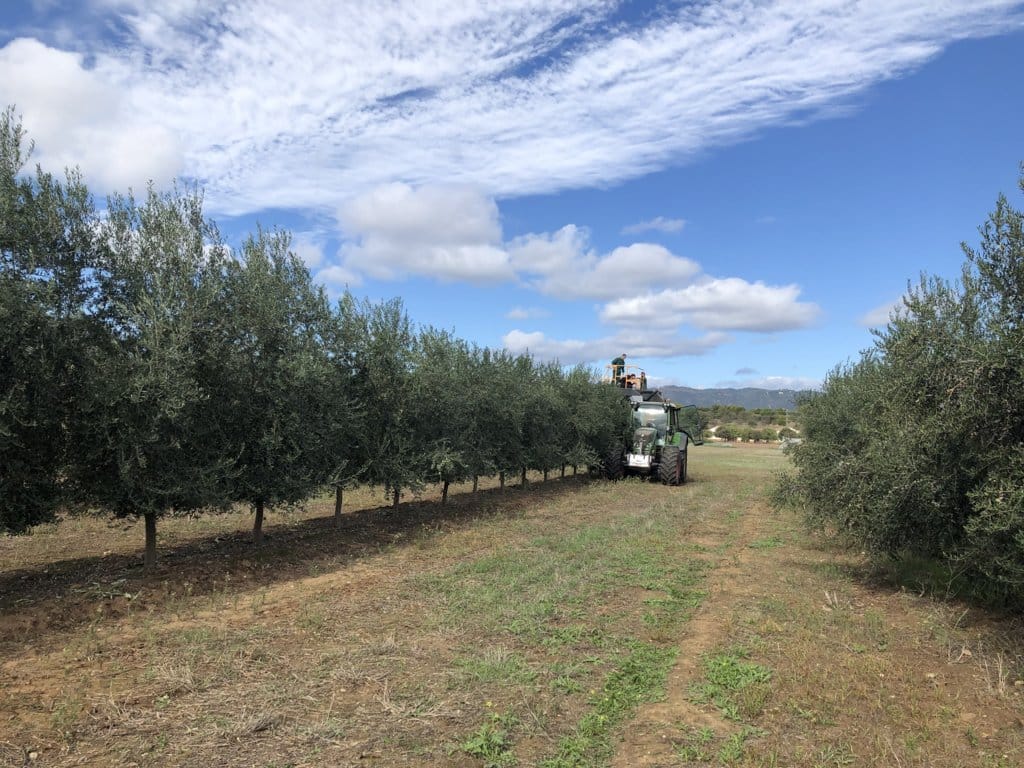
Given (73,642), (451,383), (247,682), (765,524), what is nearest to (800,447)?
(765,524)

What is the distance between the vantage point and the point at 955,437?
682 centimetres

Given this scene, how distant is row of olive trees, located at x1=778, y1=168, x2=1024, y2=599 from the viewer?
6176mm

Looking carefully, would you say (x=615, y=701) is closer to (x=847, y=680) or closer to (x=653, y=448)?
(x=847, y=680)

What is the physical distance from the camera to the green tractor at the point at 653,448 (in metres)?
23.2

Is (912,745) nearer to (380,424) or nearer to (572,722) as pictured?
(572,722)

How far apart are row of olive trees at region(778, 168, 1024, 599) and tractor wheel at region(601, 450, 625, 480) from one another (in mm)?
15247

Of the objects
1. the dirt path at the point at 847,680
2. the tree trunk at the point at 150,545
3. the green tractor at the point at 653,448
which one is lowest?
the dirt path at the point at 847,680

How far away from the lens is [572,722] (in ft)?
15.5

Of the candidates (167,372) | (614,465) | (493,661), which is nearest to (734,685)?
(493,661)

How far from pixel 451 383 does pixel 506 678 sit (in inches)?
402

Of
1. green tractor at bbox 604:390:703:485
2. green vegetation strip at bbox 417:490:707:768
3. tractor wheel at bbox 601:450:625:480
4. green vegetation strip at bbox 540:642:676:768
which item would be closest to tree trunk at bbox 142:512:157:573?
green vegetation strip at bbox 417:490:707:768

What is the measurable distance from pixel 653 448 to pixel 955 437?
1696 cm

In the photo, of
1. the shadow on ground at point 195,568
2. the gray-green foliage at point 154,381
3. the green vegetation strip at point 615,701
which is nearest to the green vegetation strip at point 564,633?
the green vegetation strip at point 615,701

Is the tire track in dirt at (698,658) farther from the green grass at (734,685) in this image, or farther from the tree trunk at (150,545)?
the tree trunk at (150,545)
